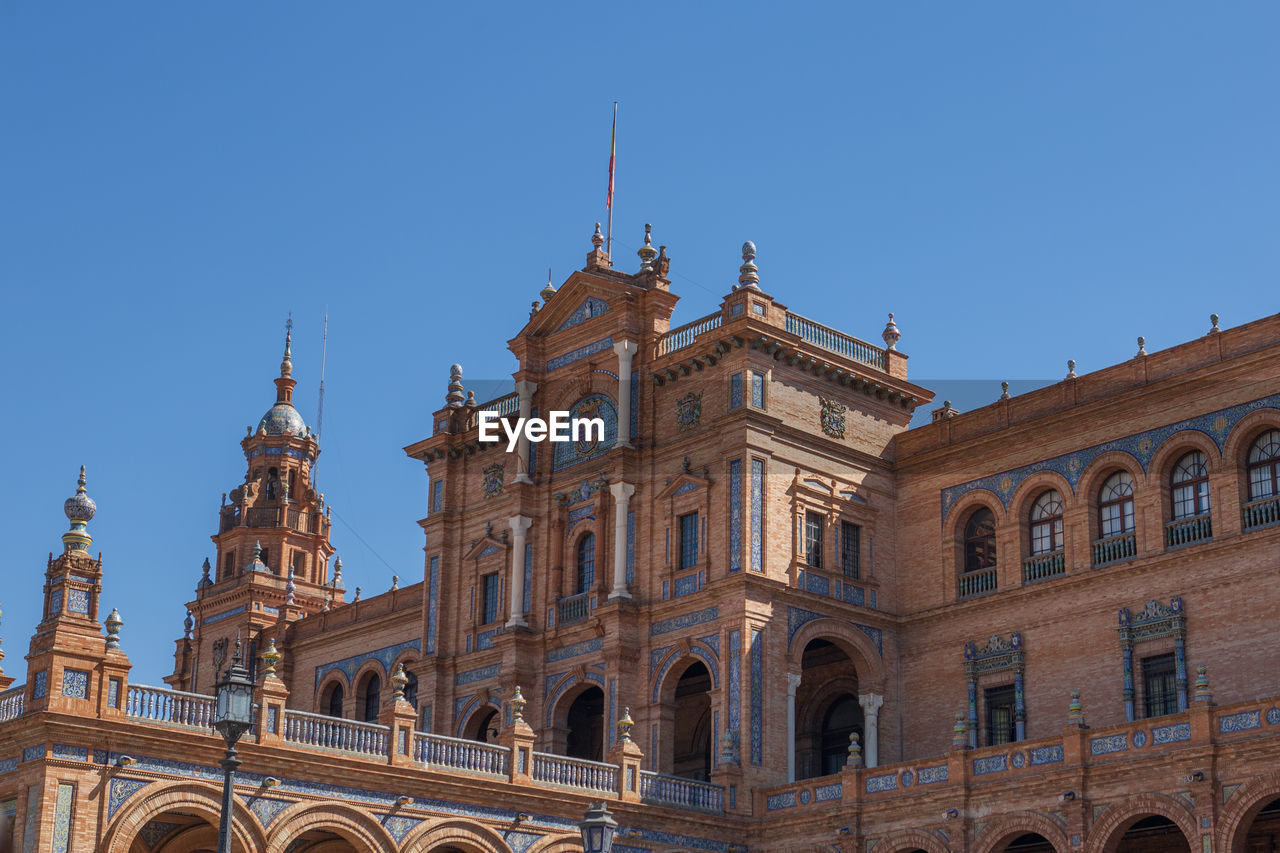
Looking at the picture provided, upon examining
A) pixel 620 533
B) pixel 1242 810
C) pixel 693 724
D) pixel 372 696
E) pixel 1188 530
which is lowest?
pixel 1242 810

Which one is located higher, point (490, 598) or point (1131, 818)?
point (490, 598)

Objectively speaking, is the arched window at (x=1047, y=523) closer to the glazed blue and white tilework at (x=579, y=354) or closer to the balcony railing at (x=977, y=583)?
the balcony railing at (x=977, y=583)

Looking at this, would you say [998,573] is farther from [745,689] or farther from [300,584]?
[300,584]

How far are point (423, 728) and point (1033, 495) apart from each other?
53.3ft

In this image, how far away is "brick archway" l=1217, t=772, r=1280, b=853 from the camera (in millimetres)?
30438

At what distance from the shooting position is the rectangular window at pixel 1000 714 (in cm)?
3969

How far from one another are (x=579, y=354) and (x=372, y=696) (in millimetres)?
14438

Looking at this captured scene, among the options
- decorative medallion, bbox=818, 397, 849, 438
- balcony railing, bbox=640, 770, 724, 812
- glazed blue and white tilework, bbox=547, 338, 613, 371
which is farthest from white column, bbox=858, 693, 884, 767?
glazed blue and white tilework, bbox=547, 338, 613, 371

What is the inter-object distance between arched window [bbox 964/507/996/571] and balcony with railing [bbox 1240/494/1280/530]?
20.6 feet

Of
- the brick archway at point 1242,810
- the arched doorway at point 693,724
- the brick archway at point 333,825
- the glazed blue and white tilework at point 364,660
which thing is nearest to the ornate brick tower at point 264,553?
the glazed blue and white tilework at point 364,660

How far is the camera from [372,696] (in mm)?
54250

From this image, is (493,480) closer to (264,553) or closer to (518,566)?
(518,566)

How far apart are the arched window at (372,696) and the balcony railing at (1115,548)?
898 inches

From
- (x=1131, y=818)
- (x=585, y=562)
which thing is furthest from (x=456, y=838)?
(x=1131, y=818)
